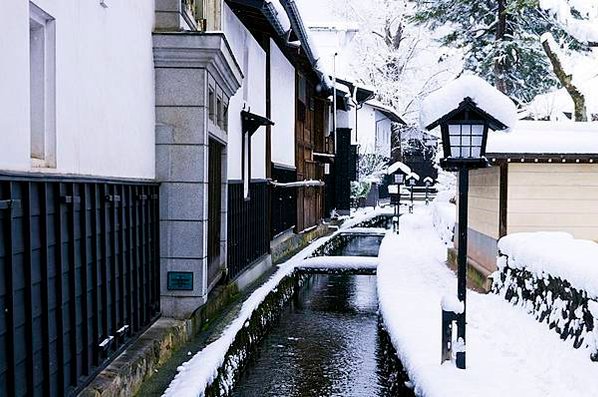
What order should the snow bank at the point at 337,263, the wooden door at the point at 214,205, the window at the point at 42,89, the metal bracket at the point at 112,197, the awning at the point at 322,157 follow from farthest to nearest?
the awning at the point at 322,157
the snow bank at the point at 337,263
the wooden door at the point at 214,205
the metal bracket at the point at 112,197
the window at the point at 42,89

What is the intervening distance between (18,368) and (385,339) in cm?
741

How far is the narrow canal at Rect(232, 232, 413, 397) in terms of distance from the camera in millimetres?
8727

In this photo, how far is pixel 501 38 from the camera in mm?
22141

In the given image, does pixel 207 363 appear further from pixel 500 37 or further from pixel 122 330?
pixel 500 37

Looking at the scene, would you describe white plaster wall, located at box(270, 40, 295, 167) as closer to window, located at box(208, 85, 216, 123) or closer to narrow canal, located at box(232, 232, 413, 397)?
narrow canal, located at box(232, 232, 413, 397)

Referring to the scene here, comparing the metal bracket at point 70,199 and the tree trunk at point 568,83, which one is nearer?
the metal bracket at point 70,199

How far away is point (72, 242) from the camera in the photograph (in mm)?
5055

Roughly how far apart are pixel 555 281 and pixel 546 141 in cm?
423

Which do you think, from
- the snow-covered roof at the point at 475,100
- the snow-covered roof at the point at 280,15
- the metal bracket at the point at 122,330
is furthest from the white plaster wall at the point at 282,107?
the metal bracket at the point at 122,330

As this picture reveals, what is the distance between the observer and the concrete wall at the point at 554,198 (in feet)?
39.5

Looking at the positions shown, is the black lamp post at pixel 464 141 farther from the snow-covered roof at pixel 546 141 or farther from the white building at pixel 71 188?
the snow-covered roof at pixel 546 141

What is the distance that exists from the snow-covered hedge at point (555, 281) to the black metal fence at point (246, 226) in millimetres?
4695

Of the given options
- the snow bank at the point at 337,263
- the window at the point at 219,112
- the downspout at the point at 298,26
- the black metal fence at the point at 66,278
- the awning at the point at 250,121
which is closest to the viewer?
the black metal fence at the point at 66,278

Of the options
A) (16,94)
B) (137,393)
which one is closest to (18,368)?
(16,94)
